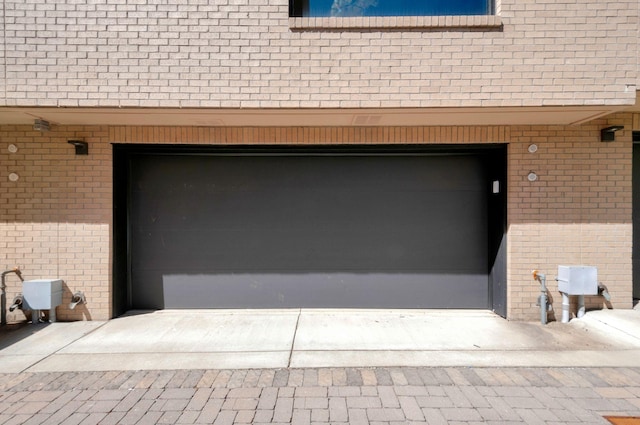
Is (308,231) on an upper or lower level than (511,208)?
lower

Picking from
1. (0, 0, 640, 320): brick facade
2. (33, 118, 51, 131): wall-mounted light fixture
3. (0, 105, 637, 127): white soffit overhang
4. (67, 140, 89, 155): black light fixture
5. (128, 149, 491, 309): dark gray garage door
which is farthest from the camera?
(128, 149, 491, 309): dark gray garage door

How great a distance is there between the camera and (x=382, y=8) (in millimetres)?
4824

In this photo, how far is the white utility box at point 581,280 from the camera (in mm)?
4801

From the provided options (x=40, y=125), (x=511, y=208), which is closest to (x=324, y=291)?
(x=511, y=208)

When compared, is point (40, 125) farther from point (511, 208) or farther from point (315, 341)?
point (511, 208)

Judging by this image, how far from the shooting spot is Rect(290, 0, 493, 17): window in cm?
481

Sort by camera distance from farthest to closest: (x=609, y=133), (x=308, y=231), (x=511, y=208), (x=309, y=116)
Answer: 1. (x=308, y=231)
2. (x=511, y=208)
3. (x=609, y=133)
4. (x=309, y=116)

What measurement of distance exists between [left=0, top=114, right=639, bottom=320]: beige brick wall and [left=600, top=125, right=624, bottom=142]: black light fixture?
0.08m

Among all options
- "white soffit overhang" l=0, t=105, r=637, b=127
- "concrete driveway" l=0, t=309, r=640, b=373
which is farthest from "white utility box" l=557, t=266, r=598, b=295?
"white soffit overhang" l=0, t=105, r=637, b=127

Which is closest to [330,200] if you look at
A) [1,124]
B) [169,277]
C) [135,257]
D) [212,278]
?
[212,278]

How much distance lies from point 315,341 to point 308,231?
73.1 inches

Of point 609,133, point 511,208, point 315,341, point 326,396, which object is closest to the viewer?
point 326,396

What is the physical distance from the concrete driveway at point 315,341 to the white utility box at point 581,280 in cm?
44

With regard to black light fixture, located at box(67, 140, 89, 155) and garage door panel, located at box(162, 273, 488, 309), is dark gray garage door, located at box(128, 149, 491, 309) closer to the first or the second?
garage door panel, located at box(162, 273, 488, 309)
